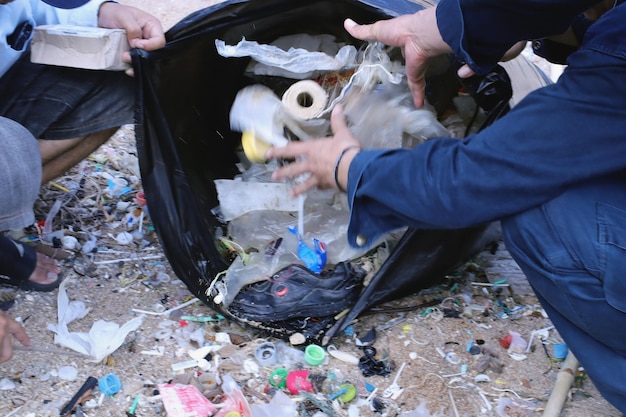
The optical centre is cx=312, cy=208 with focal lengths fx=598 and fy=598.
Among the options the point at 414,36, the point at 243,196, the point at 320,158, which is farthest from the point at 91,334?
the point at 414,36

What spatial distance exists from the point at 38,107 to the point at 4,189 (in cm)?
37

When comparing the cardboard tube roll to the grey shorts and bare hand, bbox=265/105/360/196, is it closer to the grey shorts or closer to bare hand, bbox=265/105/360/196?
bare hand, bbox=265/105/360/196

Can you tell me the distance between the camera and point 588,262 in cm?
112

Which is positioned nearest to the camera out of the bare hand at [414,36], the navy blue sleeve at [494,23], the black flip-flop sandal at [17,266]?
the navy blue sleeve at [494,23]

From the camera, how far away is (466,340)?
161cm

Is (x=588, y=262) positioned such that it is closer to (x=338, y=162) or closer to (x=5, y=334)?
(x=338, y=162)

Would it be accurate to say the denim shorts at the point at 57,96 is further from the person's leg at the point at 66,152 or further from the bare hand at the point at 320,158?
the bare hand at the point at 320,158

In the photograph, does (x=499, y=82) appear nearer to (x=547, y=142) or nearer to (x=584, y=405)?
(x=547, y=142)

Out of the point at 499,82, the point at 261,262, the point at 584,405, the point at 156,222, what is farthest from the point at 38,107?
the point at 584,405

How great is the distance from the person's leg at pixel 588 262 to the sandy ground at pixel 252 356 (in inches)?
10.5

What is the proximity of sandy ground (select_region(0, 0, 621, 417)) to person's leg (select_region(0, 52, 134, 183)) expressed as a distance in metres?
0.40

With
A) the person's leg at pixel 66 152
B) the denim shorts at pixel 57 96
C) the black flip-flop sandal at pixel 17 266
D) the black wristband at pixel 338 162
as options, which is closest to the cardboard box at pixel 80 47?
the denim shorts at pixel 57 96

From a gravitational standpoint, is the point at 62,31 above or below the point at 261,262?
above

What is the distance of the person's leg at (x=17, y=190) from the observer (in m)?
1.50
